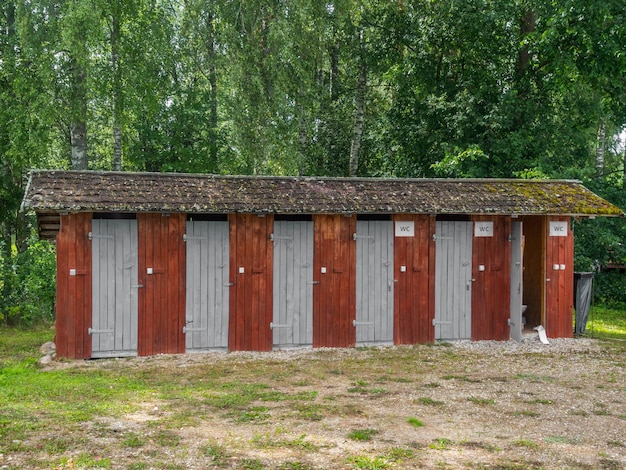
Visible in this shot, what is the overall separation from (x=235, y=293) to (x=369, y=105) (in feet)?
52.7

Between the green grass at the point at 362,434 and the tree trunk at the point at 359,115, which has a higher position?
the tree trunk at the point at 359,115

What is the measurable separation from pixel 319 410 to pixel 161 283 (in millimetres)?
4287

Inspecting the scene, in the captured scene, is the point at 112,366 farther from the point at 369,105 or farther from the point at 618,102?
the point at 369,105

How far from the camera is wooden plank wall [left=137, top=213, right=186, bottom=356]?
1041 cm

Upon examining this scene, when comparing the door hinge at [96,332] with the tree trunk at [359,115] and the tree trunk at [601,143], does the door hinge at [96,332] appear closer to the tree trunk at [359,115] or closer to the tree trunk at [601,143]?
the tree trunk at [359,115]

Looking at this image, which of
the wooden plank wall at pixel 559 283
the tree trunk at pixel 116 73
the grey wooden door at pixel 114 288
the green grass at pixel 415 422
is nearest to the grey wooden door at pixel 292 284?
the grey wooden door at pixel 114 288

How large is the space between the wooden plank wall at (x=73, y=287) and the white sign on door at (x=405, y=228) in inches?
202

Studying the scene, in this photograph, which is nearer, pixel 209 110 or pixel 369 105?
pixel 209 110

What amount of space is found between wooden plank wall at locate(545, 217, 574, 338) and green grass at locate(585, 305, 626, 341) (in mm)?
947

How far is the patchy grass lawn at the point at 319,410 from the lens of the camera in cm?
568

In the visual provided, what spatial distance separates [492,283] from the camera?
11.9 metres

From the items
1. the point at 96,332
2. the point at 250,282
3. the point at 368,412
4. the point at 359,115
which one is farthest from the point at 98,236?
the point at 359,115

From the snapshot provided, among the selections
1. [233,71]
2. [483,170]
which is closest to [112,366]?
[233,71]

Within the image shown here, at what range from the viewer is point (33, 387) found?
8.16 meters
